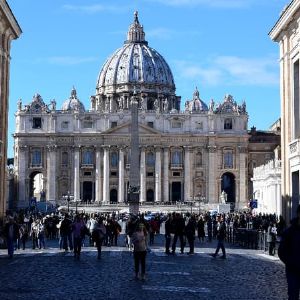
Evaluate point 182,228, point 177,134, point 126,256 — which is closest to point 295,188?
point 182,228

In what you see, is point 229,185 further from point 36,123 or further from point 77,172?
point 36,123

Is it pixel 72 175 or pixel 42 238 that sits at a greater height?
pixel 72 175

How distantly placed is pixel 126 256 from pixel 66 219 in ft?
11.1

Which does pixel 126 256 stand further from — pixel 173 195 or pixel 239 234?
pixel 173 195

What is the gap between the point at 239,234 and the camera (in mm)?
36250

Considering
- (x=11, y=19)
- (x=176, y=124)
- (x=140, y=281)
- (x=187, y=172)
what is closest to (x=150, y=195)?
(x=187, y=172)

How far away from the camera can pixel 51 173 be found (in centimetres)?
11569

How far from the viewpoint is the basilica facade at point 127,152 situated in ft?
381

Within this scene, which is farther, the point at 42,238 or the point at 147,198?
the point at 147,198

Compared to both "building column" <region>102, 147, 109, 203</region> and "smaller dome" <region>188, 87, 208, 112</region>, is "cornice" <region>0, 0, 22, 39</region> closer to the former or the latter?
"building column" <region>102, 147, 109, 203</region>

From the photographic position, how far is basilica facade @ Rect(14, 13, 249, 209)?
381ft

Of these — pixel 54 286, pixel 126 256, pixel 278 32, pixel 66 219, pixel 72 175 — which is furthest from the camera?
pixel 72 175

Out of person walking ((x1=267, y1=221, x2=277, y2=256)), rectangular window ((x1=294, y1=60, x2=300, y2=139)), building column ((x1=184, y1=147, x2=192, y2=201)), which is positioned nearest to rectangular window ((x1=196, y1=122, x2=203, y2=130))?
building column ((x1=184, y1=147, x2=192, y2=201))

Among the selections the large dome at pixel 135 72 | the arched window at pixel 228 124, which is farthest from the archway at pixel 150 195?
the large dome at pixel 135 72
